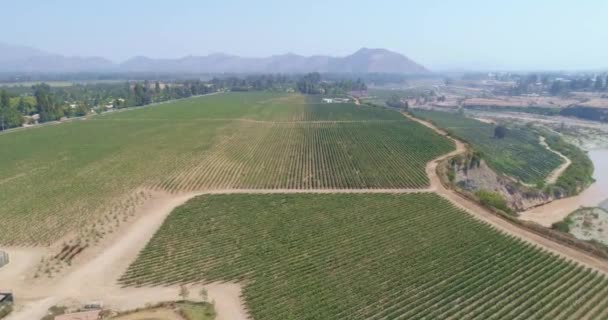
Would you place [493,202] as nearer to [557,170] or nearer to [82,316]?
[557,170]

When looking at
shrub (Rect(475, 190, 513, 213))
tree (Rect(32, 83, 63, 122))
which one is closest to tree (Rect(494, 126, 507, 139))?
shrub (Rect(475, 190, 513, 213))

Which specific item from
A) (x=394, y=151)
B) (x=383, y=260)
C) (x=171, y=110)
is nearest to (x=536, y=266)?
(x=383, y=260)

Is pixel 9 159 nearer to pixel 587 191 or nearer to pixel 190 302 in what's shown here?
pixel 190 302

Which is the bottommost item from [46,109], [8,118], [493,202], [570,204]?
[570,204]

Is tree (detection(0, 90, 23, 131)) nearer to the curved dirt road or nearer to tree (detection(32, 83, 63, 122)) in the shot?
tree (detection(32, 83, 63, 122))

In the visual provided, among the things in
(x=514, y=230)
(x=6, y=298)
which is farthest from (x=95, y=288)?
(x=514, y=230)

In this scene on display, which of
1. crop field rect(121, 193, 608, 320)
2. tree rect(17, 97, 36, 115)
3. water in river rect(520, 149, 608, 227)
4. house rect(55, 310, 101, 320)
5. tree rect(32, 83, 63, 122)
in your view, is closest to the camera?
house rect(55, 310, 101, 320)

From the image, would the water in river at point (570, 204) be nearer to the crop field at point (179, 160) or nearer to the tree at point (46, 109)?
the crop field at point (179, 160)
